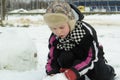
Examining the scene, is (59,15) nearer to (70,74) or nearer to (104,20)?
(70,74)

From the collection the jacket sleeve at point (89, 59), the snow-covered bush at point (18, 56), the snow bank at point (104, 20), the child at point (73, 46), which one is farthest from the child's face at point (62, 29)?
the snow bank at point (104, 20)

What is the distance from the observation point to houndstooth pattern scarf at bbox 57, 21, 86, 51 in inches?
100

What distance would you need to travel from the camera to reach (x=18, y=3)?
17.0 metres

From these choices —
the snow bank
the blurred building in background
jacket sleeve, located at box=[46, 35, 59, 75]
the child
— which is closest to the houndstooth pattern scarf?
the child

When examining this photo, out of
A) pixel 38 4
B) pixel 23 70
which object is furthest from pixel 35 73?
pixel 38 4

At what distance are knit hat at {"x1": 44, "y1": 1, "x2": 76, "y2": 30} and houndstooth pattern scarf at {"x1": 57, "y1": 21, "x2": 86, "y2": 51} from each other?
5 centimetres

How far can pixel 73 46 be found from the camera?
259 cm

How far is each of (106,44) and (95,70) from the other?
245 cm

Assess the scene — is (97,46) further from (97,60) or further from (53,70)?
(53,70)

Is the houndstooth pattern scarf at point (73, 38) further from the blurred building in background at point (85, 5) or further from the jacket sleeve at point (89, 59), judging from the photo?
the blurred building in background at point (85, 5)

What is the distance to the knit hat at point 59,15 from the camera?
2.46m

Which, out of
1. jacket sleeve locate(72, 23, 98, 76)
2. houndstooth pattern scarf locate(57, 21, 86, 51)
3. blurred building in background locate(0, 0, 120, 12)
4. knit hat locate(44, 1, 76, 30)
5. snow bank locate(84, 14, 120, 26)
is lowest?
blurred building in background locate(0, 0, 120, 12)

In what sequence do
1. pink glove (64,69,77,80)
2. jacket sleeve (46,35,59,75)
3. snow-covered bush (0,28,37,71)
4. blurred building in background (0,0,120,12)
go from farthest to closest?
blurred building in background (0,0,120,12) → snow-covered bush (0,28,37,71) → jacket sleeve (46,35,59,75) → pink glove (64,69,77,80)

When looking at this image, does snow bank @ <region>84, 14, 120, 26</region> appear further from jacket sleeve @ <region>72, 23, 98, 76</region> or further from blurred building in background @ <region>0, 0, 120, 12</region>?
jacket sleeve @ <region>72, 23, 98, 76</region>
